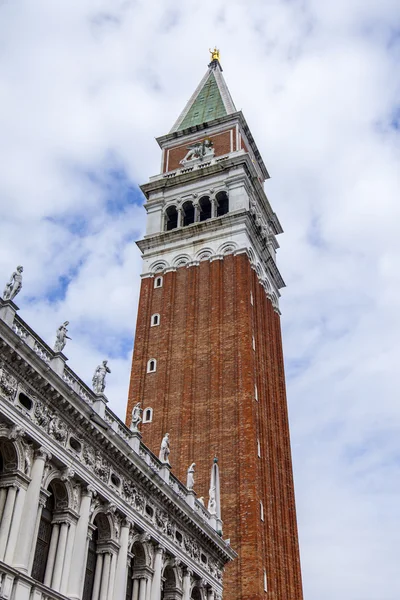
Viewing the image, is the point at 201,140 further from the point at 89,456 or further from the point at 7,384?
the point at 7,384

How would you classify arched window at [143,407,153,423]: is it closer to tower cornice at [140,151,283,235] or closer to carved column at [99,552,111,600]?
tower cornice at [140,151,283,235]

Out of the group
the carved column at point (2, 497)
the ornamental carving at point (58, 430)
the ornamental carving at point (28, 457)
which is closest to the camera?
the carved column at point (2, 497)

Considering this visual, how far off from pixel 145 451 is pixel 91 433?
5.21 m

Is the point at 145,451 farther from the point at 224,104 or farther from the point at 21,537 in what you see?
the point at 224,104

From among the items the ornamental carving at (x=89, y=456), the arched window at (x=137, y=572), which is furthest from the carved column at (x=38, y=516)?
the arched window at (x=137, y=572)

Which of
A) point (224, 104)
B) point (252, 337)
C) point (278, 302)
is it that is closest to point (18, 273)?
point (252, 337)

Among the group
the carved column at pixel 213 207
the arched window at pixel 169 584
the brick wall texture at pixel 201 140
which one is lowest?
the arched window at pixel 169 584

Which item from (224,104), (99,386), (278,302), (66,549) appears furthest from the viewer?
(224,104)

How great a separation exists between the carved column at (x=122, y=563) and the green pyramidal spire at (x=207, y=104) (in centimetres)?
4589

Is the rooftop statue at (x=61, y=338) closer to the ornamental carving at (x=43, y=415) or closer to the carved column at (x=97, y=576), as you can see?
the ornamental carving at (x=43, y=415)

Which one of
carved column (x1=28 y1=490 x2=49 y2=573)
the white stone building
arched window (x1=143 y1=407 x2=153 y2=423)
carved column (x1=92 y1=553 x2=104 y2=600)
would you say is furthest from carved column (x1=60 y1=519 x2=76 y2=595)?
arched window (x1=143 y1=407 x2=153 y2=423)

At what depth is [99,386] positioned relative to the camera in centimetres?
2841

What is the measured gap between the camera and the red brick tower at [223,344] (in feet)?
143

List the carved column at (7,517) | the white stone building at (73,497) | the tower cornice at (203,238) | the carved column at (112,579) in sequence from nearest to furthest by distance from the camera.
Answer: the carved column at (7,517) → the white stone building at (73,497) → the carved column at (112,579) → the tower cornice at (203,238)
